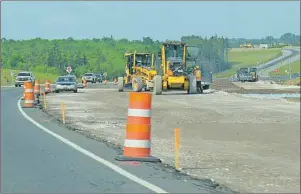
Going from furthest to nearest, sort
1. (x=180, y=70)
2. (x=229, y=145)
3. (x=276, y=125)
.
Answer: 1. (x=180, y=70)
2. (x=276, y=125)
3. (x=229, y=145)

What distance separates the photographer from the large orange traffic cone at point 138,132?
14555mm

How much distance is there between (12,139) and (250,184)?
8.80 metres

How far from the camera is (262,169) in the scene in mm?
13586

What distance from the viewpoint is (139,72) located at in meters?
55.2

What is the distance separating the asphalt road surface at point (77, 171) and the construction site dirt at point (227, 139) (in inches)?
29.9

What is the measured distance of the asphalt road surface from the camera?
11109 millimetres

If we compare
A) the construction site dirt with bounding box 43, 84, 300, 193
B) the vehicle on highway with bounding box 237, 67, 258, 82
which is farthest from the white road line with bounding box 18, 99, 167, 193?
the vehicle on highway with bounding box 237, 67, 258, 82

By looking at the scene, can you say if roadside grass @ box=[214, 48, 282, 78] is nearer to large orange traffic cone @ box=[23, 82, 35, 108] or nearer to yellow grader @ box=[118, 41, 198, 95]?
yellow grader @ box=[118, 41, 198, 95]

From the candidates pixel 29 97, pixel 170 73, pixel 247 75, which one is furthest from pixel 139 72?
pixel 247 75

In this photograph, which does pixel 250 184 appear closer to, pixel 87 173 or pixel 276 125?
pixel 87 173

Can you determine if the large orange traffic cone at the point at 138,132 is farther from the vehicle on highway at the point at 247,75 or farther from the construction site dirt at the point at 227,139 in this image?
the vehicle on highway at the point at 247,75

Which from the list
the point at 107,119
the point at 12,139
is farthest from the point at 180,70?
the point at 12,139

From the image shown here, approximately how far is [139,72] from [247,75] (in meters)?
36.3

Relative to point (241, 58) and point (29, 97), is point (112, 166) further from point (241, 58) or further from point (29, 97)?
point (241, 58)
